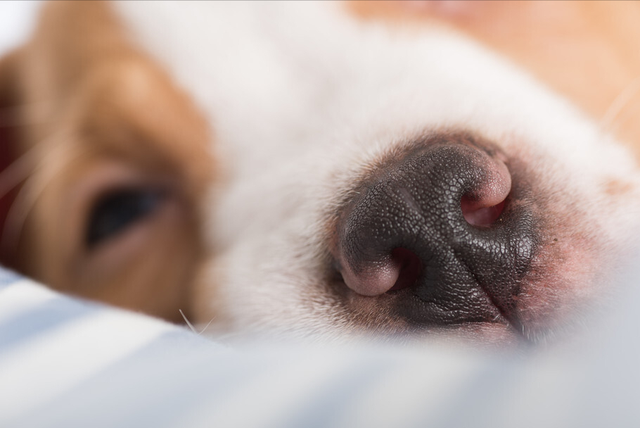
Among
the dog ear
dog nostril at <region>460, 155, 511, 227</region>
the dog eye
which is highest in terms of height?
dog nostril at <region>460, 155, 511, 227</region>

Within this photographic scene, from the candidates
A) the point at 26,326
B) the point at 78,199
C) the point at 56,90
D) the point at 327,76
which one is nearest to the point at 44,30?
the point at 56,90

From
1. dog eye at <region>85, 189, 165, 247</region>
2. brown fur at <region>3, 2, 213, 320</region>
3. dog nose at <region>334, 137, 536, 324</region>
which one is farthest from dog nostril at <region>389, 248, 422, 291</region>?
dog eye at <region>85, 189, 165, 247</region>

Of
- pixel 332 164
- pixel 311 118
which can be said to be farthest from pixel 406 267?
pixel 311 118

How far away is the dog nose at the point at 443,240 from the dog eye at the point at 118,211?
750 mm

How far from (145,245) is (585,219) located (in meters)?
0.94

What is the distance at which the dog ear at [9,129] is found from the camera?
1.68 m

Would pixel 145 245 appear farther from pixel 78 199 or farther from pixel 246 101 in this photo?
pixel 246 101

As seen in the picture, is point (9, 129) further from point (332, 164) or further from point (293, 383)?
point (293, 383)

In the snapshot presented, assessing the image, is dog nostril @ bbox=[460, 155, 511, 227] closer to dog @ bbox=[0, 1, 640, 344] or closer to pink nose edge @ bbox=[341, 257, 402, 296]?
dog @ bbox=[0, 1, 640, 344]

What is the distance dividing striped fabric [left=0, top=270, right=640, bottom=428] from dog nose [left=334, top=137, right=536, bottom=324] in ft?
0.31

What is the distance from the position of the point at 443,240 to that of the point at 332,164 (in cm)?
32

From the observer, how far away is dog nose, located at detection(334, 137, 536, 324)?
706 millimetres

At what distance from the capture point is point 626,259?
715 millimetres

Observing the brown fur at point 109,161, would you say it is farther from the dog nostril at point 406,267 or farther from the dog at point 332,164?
the dog nostril at point 406,267
